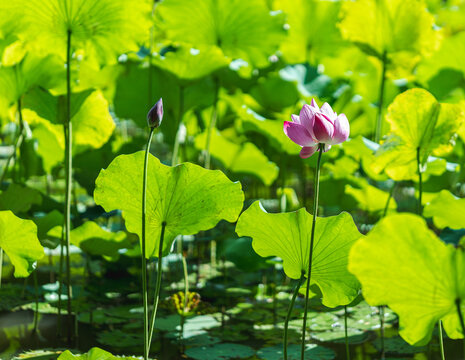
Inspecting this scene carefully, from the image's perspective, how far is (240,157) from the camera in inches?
65.9

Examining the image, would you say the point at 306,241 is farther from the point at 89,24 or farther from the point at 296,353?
the point at 89,24

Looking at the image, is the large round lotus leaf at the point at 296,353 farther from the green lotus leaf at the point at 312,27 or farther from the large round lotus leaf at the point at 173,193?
the green lotus leaf at the point at 312,27

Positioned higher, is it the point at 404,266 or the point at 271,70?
the point at 271,70

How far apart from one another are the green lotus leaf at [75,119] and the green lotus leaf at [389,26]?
0.66 metres

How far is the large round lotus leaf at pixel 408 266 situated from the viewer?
634mm

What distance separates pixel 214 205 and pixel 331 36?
4.49 feet

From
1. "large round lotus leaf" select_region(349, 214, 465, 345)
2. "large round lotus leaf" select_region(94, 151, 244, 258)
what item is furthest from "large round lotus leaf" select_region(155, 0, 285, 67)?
"large round lotus leaf" select_region(349, 214, 465, 345)

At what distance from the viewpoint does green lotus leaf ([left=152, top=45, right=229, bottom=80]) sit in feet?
4.60

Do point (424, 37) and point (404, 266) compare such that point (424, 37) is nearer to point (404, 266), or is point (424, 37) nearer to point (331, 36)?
point (331, 36)

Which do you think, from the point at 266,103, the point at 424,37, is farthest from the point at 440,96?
the point at 266,103

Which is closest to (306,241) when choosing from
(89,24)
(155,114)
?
(155,114)

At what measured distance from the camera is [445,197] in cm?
89

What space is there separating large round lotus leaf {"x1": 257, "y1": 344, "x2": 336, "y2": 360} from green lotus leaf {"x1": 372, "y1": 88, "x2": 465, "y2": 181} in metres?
0.43

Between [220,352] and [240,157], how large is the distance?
648 mm
